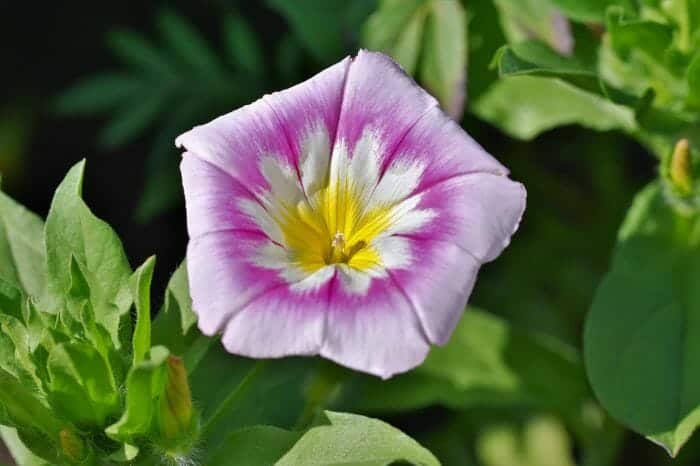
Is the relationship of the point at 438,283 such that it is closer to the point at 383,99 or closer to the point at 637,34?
the point at 383,99

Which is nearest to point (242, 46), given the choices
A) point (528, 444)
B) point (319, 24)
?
point (319, 24)

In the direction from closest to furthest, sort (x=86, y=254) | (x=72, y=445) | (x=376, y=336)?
1. (x=376, y=336)
2. (x=72, y=445)
3. (x=86, y=254)

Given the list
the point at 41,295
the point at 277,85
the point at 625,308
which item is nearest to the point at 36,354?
the point at 41,295

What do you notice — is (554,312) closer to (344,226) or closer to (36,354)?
(344,226)

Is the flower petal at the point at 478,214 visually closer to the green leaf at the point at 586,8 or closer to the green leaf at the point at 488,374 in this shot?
the green leaf at the point at 586,8

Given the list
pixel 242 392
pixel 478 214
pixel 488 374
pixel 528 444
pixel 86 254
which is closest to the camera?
pixel 478 214

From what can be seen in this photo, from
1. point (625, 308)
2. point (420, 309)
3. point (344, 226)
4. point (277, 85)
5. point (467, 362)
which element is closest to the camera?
point (420, 309)

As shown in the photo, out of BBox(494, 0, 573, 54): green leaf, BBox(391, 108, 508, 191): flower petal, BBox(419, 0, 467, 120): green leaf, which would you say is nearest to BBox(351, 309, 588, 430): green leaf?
BBox(419, 0, 467, 120): green leaf
